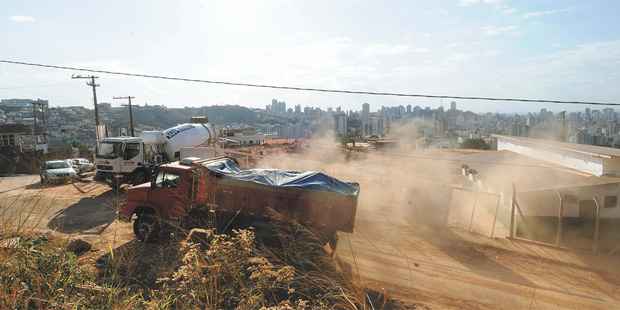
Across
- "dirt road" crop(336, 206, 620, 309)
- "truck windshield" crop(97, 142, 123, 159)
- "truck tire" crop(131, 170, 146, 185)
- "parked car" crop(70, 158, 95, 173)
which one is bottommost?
"dirt road" crop(336, 206, 620, 309)

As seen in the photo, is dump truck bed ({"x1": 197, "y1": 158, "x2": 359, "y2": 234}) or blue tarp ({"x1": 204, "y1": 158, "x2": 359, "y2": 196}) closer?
dump truck bed ({"x1": 197, "y1": 158, "x2": 359, "y2": 234})

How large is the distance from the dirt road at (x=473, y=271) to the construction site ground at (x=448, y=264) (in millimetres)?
19

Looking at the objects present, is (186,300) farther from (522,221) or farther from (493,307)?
(522,221)

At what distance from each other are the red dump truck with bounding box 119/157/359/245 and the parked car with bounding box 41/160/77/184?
12.2 metres

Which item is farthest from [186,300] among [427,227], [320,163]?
[320,163]

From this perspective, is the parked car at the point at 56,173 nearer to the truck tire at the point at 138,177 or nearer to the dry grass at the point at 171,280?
the truck tire at the point at 138,177

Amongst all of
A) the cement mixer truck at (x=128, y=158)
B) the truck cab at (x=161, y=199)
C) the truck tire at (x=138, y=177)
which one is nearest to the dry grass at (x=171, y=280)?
the truck cab at (x=161, y=199)

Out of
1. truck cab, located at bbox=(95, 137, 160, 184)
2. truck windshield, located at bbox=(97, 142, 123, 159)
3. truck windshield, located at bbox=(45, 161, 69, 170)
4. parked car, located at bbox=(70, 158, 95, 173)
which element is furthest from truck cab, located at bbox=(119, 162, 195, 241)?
parked car, located at bbox=(70, 158, 95, 173)

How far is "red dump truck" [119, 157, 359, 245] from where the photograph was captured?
8.66 meters

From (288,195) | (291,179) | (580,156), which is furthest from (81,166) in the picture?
(580,156)

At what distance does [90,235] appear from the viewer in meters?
10.9

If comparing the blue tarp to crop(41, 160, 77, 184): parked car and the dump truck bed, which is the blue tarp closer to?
the dump truck bed

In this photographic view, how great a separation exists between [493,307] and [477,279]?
1.28 meters

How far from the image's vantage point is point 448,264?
8.96m
